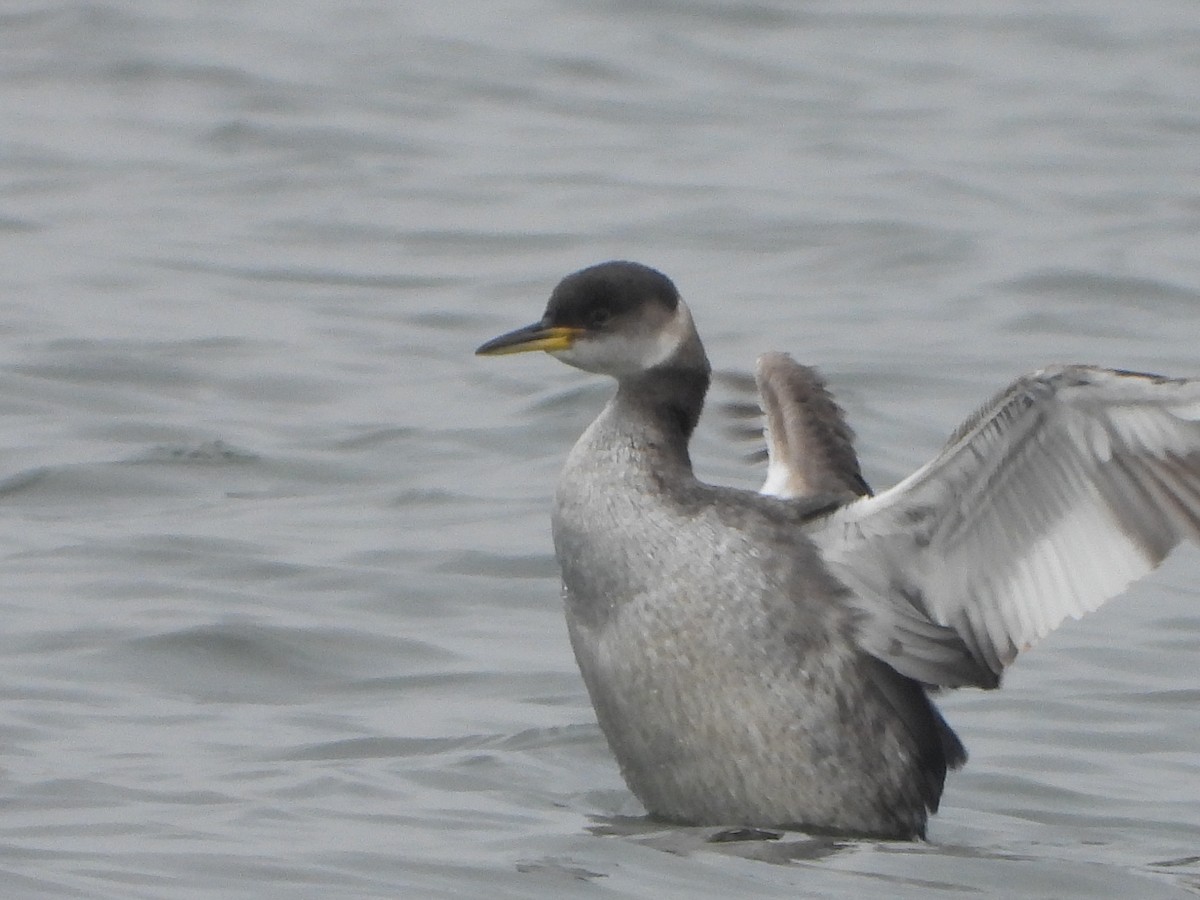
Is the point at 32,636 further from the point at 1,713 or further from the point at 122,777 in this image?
Answer: the point at 122,777

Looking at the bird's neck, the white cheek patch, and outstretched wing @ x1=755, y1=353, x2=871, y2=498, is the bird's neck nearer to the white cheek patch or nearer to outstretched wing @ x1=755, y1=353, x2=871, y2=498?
the white cheek patch

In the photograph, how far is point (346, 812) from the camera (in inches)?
311

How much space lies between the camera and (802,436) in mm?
9312

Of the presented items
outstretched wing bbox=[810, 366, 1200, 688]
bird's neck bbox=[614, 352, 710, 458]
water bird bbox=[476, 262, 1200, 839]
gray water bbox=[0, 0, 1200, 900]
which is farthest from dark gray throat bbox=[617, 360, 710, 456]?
gray water bbox=[0, 0, 1200, 900]

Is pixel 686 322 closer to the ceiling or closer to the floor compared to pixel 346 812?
closer to the ceiling

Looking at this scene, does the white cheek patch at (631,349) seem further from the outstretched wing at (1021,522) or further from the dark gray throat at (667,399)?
the outstretched wing at (1021,522)

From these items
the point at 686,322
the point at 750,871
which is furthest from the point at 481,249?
the point at 750,871

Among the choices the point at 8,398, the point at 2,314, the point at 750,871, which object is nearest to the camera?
the point at 750,871

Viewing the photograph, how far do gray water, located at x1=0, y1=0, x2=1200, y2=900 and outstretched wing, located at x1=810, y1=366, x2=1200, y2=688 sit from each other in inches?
26.2

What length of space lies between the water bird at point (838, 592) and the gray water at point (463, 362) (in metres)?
0.26

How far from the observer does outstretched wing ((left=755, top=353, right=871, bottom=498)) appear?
9.14 meters

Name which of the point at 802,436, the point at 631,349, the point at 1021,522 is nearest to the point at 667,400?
the point at 631,349

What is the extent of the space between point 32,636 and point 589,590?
8.94 ft

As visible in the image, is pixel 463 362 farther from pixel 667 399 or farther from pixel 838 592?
pixel 838 592
